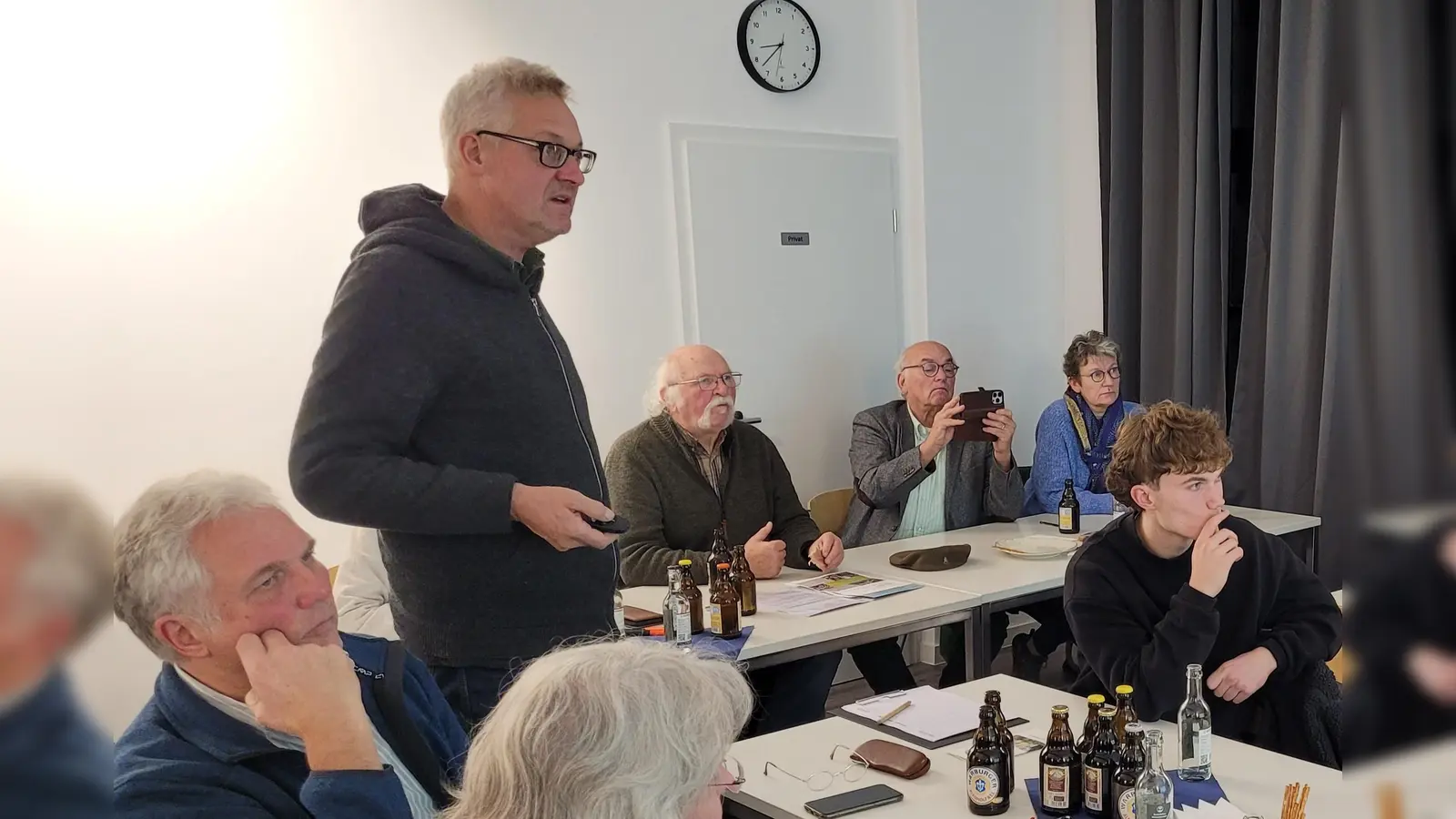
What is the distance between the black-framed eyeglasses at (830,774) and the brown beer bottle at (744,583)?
894mm

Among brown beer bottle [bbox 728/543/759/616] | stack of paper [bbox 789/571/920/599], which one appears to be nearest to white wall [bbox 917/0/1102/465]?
stack of paper [bbox 789/571/920/599]

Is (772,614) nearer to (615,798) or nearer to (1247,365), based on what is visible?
(615,798)

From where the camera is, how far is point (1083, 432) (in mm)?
4270

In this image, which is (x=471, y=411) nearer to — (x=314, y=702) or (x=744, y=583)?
(x=314, y=702)

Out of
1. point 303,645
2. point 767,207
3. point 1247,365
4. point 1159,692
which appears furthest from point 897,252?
point 303,645

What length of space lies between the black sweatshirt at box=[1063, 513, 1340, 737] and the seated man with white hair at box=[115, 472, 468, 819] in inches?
54.8

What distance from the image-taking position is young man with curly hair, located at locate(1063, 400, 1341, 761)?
7.04ft

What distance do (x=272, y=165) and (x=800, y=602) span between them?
2033mm

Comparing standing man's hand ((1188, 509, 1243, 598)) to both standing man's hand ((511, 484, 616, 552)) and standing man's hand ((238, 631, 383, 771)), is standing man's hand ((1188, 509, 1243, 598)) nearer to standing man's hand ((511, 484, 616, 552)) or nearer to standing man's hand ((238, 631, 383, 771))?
standing man's hand ((511, 484, 616, 552))

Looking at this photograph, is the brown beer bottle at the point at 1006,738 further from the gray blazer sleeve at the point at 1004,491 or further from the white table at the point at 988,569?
the gray blazer sleeve at the point at 1004,491

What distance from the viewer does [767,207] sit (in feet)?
14.5

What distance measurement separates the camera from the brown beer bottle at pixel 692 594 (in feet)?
8.59

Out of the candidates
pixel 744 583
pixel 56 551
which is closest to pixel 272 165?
pixel 744 583

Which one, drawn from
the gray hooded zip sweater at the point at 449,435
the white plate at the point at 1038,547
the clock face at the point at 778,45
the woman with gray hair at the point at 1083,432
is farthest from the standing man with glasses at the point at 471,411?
the woman with gray hair at the point at 1083,432
